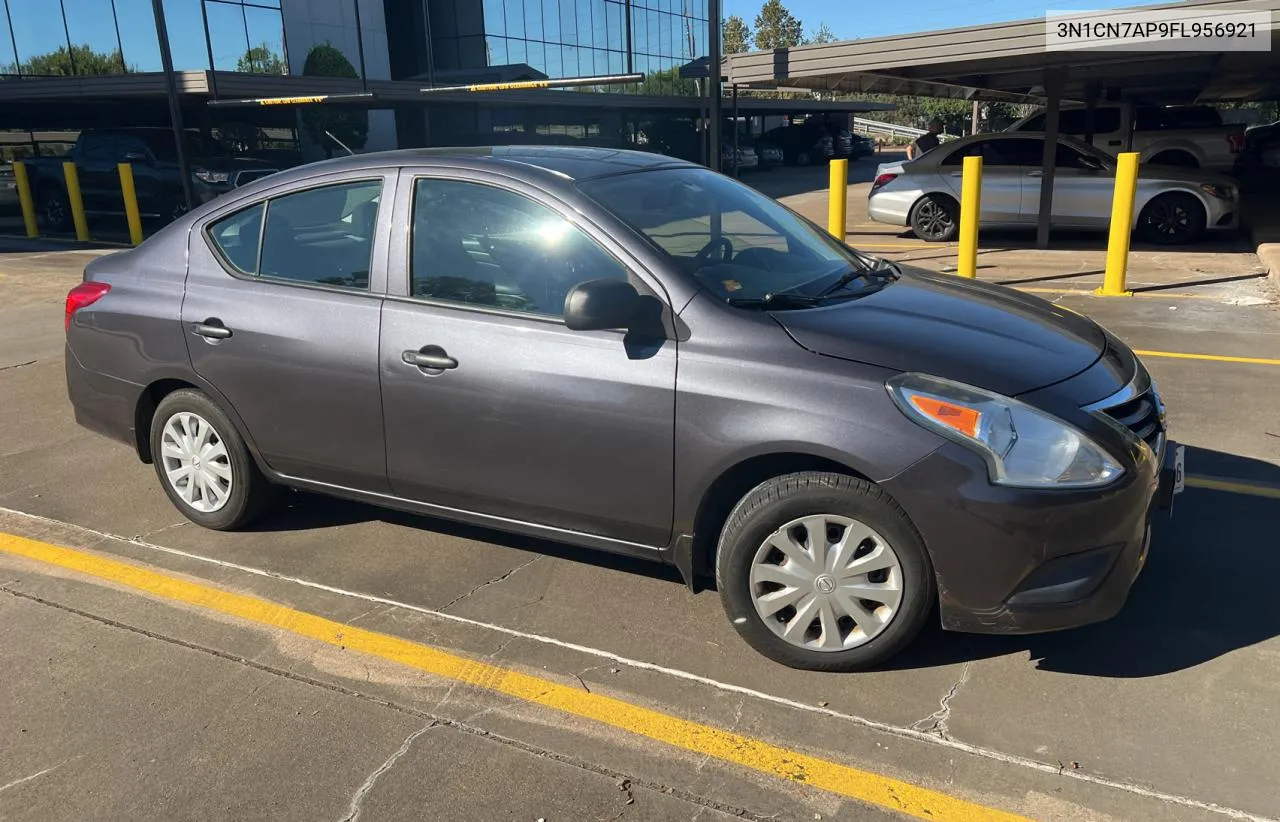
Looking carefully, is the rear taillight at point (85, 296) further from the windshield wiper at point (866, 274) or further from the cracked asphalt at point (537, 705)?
the windshield wiper at point (866, 274)

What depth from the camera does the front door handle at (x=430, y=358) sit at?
3.57 meters

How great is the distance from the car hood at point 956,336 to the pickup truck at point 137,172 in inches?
619

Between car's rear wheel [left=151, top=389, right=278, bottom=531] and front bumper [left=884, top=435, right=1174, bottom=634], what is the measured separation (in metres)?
2.86

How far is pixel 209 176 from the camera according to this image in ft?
55.0

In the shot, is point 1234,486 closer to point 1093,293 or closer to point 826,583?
point 826,583

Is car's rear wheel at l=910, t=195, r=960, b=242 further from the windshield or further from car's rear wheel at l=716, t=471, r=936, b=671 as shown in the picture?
car's rear wheel at l=716, t=471, r=936, b=671

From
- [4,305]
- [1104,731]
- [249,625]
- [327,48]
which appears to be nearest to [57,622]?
[249,625]

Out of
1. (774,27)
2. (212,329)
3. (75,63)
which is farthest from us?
(774,27)

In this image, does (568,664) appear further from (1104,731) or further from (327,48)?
(327,48)

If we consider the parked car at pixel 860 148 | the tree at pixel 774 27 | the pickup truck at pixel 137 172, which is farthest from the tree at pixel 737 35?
the pickup truck at pixel 137 172

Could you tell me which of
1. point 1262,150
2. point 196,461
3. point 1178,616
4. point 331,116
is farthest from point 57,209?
point 1262,150

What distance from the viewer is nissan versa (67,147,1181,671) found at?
290 cm

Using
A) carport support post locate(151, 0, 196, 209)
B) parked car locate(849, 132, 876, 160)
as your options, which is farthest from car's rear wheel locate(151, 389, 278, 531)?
parked car locate(849, 132, 876, 160)

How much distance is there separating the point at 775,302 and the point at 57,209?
62.9ft
